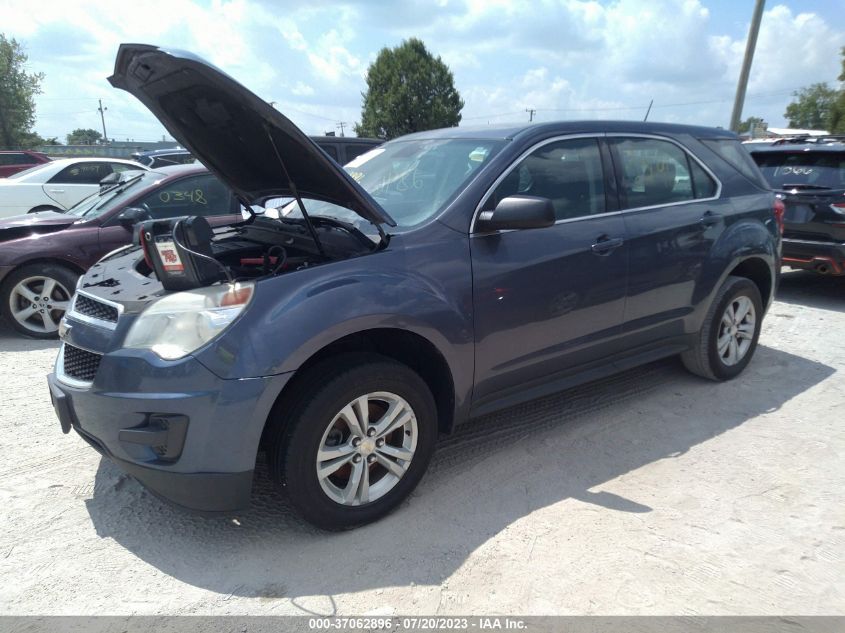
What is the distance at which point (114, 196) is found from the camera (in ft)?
19.7

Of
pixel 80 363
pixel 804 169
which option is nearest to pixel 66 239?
pixel 80 363

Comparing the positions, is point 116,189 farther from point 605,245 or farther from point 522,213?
point 605,245

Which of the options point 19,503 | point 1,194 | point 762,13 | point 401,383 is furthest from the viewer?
point 762,13

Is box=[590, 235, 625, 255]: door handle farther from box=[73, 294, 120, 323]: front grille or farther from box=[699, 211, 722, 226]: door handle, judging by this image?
box=[73, 294, 120, 323]: front grille

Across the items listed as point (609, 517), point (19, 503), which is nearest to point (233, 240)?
point (19, 503)

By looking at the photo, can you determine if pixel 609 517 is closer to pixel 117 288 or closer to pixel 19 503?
pixel 117 288

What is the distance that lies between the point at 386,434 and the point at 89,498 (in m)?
1.59

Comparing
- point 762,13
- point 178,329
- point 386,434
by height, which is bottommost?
point 386,434

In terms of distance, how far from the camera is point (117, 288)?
2.90 m

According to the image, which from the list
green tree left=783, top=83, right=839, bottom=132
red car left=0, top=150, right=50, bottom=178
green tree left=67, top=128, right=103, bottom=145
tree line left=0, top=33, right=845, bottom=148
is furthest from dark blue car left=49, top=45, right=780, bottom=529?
green tree left=67, top=128, right=103, bottom=145

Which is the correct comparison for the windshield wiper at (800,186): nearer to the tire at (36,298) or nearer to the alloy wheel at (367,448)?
the alloy wheel at (367,448)

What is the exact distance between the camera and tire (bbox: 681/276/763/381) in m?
4.34

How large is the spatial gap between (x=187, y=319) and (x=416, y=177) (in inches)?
62.5

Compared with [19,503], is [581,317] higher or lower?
higher
